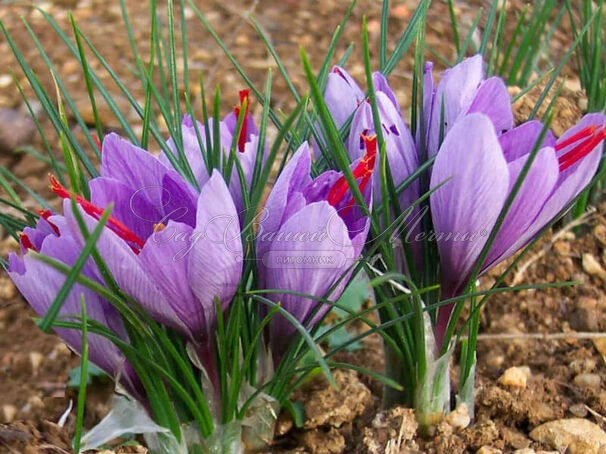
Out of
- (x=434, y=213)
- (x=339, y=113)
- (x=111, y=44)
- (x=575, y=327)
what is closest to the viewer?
(x=434, y=213)

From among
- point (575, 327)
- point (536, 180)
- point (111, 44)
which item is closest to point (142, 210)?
point (536, 180)

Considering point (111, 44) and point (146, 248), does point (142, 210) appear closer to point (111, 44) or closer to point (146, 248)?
point (146, 248)

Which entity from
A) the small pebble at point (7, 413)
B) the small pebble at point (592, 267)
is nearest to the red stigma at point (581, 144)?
the small pebble at point (592, 267)

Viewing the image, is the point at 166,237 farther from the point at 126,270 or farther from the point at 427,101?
the point at 427,101

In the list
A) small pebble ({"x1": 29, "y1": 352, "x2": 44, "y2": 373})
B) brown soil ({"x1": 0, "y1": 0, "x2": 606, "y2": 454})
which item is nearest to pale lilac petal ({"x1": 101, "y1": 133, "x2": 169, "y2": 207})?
brown soil ({"x1": 0, "y1": 0, "x2": 606, "y2": 454})

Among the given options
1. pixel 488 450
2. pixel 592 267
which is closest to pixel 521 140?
pixel 488 450

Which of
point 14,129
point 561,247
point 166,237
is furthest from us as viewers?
point 14,129

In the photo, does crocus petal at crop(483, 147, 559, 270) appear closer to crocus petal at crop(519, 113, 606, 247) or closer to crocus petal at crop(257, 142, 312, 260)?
crocus petal at crop(519, 113, 606, 247)
